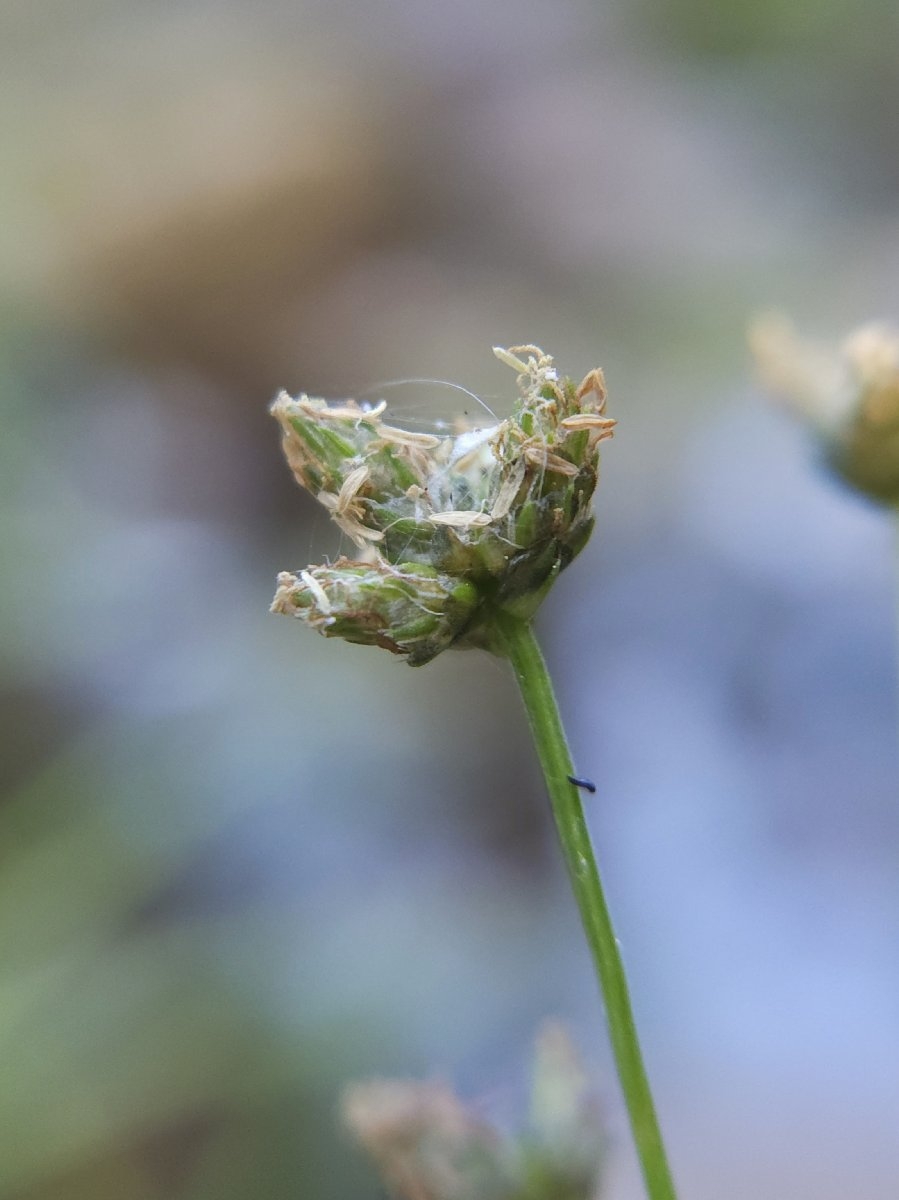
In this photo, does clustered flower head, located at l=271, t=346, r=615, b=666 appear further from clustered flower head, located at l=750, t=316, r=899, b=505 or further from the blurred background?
the blurred background

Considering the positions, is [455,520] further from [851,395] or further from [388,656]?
[388,656]

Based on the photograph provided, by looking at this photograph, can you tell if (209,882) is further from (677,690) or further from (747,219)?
(747,219)

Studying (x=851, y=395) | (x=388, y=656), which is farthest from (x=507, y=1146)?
(x=388, y=656)

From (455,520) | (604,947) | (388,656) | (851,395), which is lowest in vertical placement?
(604,947)

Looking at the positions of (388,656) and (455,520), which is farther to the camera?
(388,656)

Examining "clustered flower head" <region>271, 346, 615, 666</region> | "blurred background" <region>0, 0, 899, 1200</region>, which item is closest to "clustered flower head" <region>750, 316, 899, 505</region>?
"clustered flower head" <region>271, 346, 615, 666</region>

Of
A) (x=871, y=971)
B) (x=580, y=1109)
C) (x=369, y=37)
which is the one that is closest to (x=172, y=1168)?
(x=871, y=971)
